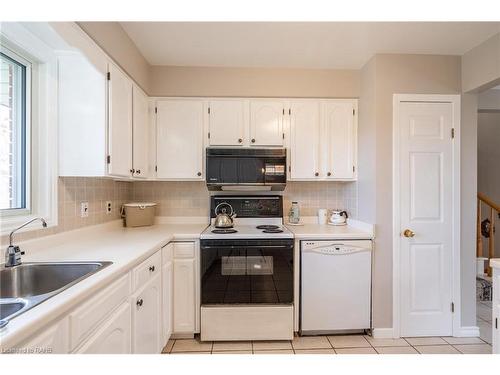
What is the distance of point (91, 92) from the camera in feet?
5.50

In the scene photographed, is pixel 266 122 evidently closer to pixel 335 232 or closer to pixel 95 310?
pixel 335 232

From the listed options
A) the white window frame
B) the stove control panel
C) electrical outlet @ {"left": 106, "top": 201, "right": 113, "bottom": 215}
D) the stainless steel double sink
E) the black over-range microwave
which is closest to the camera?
the stainless steel double sink

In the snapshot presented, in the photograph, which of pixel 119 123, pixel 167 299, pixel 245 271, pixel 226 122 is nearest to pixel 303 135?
pixel 226 122

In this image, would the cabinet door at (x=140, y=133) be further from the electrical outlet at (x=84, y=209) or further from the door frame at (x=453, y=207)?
the door frame at (x=453, y=207)

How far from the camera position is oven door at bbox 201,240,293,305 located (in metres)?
2.11

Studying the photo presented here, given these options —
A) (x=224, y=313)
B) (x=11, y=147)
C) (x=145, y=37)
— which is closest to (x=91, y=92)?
(x=11, y=147)

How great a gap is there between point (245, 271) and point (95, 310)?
1225 millimetres

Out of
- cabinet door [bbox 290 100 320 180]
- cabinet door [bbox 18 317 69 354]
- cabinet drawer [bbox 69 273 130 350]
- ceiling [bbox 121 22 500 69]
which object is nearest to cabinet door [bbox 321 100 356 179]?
cabinet door [bbox 290 100 320 180]

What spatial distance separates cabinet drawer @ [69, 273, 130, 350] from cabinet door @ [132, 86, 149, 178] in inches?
44.7

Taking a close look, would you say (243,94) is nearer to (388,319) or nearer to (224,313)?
(224,313)

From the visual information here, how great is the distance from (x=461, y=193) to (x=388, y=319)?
1.25 metres

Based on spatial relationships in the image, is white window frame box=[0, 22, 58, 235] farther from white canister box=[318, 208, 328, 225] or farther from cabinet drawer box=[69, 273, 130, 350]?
white canister box=[318, 208, 328, 225]

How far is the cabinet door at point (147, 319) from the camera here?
4.80 feet
